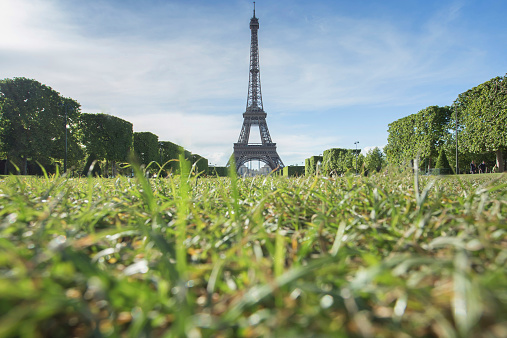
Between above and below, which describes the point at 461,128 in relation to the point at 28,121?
below

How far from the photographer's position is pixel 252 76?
175 feet

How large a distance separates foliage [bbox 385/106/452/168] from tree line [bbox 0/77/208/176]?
23787 millimetres

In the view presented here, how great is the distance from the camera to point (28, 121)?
89.6ft

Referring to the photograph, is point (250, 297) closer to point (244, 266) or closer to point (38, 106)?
point (244, 266)

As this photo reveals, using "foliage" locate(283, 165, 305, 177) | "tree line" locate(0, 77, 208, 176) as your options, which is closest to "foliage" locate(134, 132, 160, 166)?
"tree line" locate(0, 77, 208, 176)

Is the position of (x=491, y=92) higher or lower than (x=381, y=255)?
higher

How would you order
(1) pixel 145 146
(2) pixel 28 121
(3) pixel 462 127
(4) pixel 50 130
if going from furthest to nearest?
(1) pixel 145 146
(4) pixel 50 130
(2) pixel 28 121
(3) pixel 462 127

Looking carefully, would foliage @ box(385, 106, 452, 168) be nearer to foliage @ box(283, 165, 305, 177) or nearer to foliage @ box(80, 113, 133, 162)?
foliage @ box(283, 165, 305, 177)

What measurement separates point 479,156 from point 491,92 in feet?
60.5

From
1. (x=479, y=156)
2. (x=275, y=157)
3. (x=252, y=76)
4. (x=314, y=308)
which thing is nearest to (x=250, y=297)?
(x=314, y=308)

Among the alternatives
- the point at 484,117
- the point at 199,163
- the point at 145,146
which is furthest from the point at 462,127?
the point at 145,146

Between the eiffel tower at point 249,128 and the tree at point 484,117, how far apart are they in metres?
21.3

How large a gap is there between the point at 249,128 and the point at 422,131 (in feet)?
88.0

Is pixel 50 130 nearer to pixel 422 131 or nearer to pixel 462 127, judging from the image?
pixel 422 131
